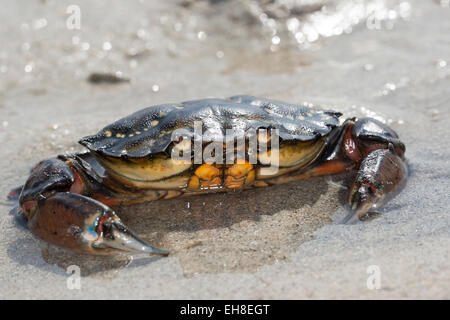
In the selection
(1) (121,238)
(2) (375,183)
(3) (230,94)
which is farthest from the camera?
(3) (230,94)

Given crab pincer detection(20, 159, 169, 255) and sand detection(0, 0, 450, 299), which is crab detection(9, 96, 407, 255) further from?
sand detection(0, 0, 450, 299)

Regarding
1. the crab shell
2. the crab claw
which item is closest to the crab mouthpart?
the crab shell

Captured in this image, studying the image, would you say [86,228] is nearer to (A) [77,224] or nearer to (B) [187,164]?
(A) [77,224]

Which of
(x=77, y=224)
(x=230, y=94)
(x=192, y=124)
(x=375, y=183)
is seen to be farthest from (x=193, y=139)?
(x=230, y=94)

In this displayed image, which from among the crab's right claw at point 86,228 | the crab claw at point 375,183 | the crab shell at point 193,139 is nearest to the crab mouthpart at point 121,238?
the crab's right claw at point 86,228

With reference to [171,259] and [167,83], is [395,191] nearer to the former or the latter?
[171,259]

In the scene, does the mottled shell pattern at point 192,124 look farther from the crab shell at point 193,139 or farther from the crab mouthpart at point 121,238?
the crab mouthpart at point 121,238
